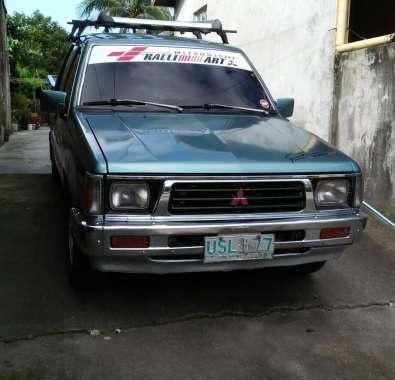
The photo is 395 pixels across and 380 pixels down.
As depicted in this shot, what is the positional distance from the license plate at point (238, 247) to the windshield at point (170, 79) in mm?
1473

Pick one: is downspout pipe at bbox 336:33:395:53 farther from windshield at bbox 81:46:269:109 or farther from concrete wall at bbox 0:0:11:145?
concrete wall at bbox 0:0:11:145

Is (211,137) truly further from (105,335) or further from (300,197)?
(105,335)

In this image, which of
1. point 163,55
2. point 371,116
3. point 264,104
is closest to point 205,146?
point 264,104

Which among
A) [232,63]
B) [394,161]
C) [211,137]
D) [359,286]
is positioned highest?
[232,63]

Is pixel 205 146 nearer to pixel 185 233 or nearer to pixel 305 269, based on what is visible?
pixel 185 233

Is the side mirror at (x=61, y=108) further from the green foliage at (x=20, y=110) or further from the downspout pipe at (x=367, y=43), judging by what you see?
the green foliage at (x=20, y=110)

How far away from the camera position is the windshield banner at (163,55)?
4348 mm

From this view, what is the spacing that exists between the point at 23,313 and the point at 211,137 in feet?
5.38

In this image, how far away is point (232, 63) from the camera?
470 centimetres

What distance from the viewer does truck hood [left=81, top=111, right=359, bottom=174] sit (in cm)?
300

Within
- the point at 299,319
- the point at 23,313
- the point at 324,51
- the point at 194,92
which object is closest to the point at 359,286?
the point at 299,319

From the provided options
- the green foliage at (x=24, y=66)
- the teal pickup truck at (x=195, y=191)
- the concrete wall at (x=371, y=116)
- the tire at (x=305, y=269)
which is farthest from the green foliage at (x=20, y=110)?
the tire at (x=305, y=269)

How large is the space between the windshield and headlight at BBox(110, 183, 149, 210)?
1319mm

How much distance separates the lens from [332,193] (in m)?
3.34
